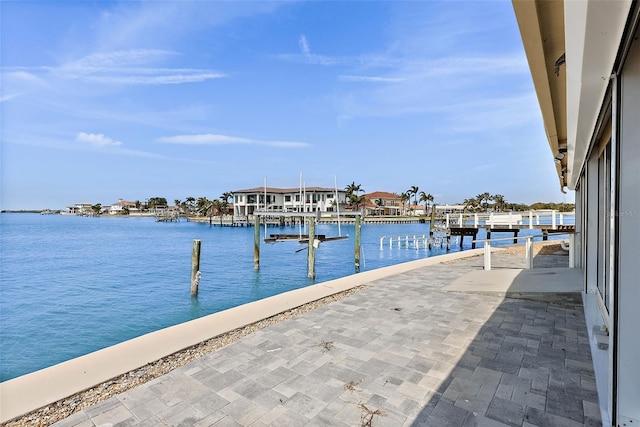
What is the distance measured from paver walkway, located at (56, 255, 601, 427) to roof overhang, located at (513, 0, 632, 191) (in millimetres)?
2550

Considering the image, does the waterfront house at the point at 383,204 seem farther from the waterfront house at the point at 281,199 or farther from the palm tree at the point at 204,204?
the palm tree at the point at 204,204

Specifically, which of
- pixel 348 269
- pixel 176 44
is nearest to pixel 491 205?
pixel 348 269

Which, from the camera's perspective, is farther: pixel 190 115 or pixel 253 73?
pixel 190 115

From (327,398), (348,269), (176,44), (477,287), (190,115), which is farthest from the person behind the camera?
(190,115)

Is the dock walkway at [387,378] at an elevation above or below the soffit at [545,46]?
below

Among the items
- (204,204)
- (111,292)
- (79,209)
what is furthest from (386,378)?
(79,209)

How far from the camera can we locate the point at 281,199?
7144 cm

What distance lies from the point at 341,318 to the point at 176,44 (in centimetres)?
1420

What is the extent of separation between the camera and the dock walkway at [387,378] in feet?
9.21

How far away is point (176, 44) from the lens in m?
14.2

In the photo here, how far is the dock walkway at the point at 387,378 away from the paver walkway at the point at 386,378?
11mm

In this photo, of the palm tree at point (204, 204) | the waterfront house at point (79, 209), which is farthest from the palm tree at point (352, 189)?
the waterfront house at point (79, 209)

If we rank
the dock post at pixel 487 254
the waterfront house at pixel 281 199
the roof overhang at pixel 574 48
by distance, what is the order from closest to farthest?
1. the roof overhang at pixel 574 48
2. the dock post at pixel 487 254
3. the waterfront house at pixel 281 199

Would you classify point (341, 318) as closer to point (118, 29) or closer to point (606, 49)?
point (606, 49)
